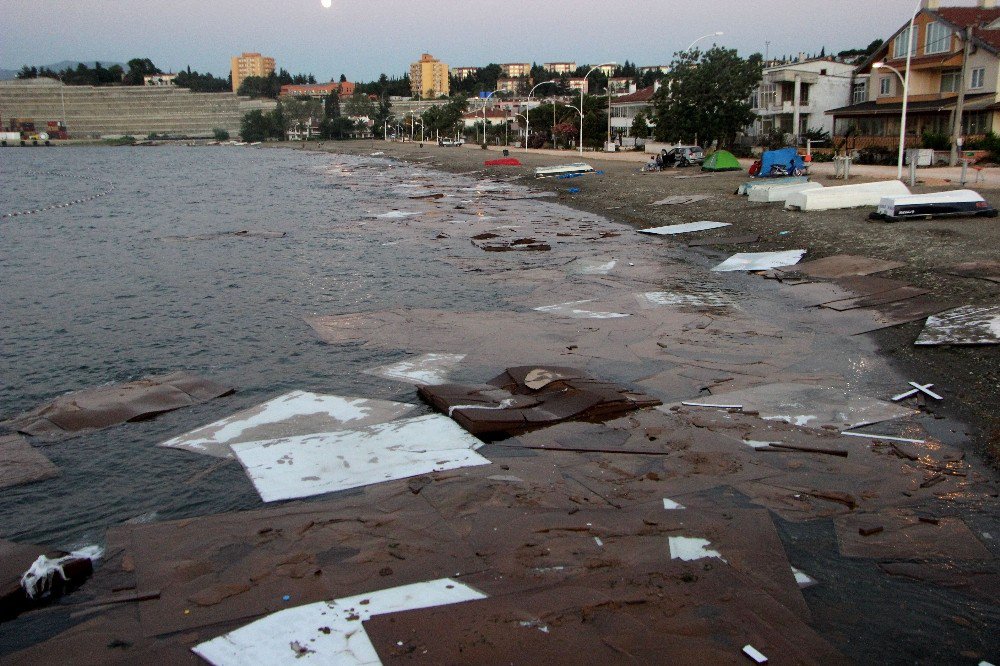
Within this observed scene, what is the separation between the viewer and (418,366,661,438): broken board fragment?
29.9 feet

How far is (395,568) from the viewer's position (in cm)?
617

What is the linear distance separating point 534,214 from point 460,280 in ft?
48.9

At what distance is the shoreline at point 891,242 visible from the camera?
1001 centimetres

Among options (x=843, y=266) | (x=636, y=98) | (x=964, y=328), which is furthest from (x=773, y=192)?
(x=636, y=98)

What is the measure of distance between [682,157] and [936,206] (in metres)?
30.4

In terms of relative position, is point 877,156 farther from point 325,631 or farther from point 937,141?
point 325,631

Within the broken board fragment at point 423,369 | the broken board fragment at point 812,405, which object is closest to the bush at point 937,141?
the broken board fragment at point 812,405

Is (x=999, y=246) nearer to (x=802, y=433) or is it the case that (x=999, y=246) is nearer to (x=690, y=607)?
(x=802, y=433)

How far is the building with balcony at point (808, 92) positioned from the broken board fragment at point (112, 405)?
60.3 metres

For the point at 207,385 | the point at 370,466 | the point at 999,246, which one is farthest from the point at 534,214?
the point at 370,466

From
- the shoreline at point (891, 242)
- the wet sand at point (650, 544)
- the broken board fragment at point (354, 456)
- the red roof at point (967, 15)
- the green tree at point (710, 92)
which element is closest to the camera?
the wet sand at point (650, 544)

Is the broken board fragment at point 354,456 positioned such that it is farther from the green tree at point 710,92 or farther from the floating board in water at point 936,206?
the green tree at point 710,92

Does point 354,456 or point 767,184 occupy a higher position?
point 767,184

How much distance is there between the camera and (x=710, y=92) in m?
58.2
